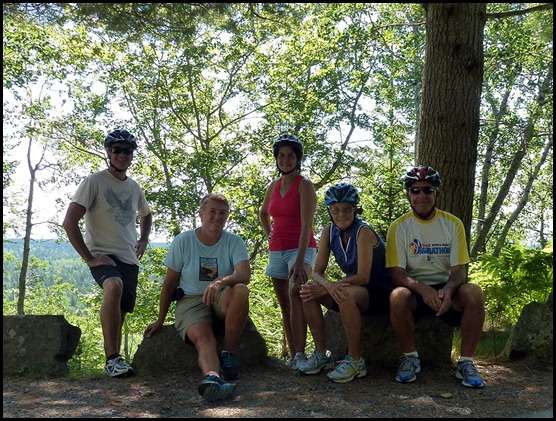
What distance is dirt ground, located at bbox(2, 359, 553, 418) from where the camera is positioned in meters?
3.88

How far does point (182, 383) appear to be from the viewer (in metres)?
4.75

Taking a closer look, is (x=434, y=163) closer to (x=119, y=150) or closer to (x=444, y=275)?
(x=444, y=275)

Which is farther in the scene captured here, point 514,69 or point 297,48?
point 297,48

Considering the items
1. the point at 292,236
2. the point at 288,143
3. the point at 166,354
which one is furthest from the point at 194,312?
the point at 288,143

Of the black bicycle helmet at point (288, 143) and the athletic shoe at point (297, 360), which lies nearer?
the athletic shoe at point (297, 360)

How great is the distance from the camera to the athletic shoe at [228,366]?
4652 millimetres

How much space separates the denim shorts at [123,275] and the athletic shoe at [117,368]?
52 centimetres

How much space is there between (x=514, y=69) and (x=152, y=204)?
1054 centimetres

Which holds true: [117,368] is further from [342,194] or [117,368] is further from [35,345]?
[342,194]

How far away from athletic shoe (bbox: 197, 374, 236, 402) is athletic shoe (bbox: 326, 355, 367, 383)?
851mm

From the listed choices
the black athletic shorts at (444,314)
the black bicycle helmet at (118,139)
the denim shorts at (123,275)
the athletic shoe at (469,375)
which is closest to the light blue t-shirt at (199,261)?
the denim shorts at (123,275)

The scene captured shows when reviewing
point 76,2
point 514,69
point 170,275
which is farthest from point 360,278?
point 514,69

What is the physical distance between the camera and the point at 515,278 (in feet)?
19.6

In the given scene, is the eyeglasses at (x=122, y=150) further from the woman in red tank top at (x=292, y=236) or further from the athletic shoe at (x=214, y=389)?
the athletic shoe at (x=214, y=389)
